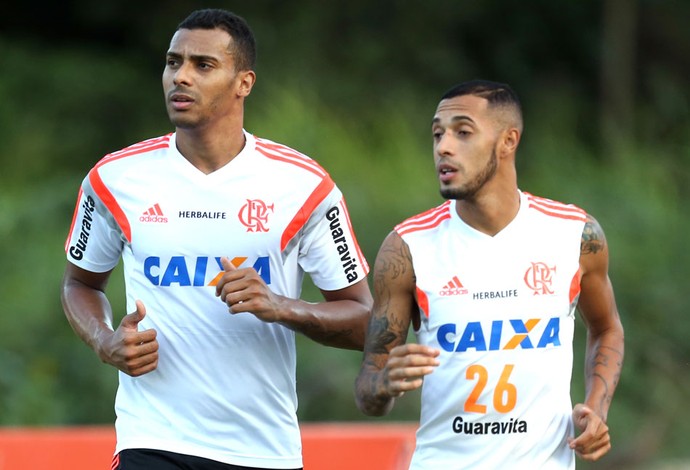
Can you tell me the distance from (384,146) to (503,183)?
1066cm

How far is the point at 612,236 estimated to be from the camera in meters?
14.0

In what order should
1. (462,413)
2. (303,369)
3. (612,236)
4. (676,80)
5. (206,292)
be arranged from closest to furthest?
(462,413) < (206,292) < (303,369) < (612,236) < (676,80)

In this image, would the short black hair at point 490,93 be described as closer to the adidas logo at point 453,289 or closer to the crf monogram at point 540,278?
the crf monogram at point 540,278

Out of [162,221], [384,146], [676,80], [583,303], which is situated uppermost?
[676,80]

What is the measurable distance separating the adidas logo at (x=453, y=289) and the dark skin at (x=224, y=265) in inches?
20.5

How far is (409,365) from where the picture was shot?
15.6 feet

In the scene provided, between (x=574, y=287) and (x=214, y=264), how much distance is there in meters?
1.45

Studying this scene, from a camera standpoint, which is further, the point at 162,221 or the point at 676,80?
the point at 676,80

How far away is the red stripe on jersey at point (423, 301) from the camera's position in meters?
5.30

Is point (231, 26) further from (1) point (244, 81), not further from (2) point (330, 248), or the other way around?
(2) point (330, 248)

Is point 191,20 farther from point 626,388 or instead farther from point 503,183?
point 626,388

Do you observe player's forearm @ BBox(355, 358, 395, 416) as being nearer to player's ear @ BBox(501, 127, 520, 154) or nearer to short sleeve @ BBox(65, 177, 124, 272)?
player's ear @ BBox(501, 127, 520, 154)

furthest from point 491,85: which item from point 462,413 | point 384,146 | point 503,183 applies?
point 384,146

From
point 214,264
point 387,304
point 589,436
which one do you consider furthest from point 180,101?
point 589,436
